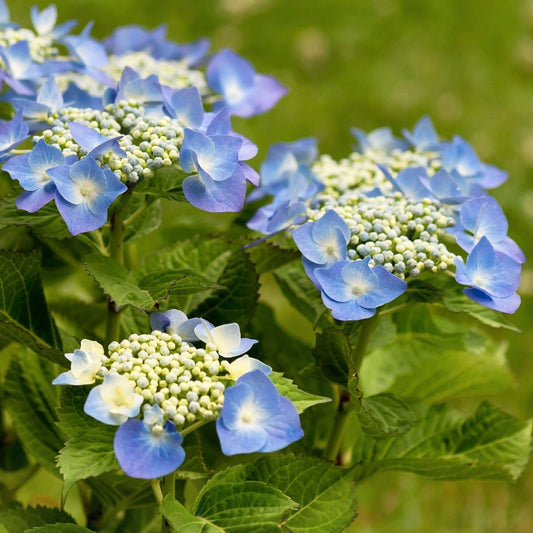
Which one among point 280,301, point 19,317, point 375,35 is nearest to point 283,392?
point 19,317

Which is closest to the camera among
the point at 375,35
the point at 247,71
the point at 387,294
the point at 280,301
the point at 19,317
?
the point at 387,294

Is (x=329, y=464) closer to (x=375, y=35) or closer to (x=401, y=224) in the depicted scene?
(x=401, y=224)

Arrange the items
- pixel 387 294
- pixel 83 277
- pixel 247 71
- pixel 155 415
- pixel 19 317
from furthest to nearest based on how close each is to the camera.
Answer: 1. pixel 83 277
2. pixel 247 71
3. pixel 19 317
4. pixel 387 294
5. pixel 155 415

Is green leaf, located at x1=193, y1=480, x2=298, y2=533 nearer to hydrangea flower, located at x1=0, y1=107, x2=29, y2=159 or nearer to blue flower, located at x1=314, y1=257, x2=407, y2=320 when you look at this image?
blue flower, located at x1=314, y1=257, x2=407, y2=320

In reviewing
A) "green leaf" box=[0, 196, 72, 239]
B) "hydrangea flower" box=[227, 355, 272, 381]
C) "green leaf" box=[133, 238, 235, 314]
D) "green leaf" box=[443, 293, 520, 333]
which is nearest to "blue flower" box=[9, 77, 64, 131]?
"green leaf" box=[0, 196, 72, 239]

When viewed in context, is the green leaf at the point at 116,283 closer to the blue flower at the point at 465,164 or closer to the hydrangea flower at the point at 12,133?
the hydrangea flower at the point at 12,133

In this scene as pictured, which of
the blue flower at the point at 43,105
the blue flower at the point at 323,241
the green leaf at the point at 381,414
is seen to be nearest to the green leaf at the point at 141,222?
the blue flower at the point at 43,105

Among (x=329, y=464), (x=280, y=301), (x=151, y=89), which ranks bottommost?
(x=280, y=301)
